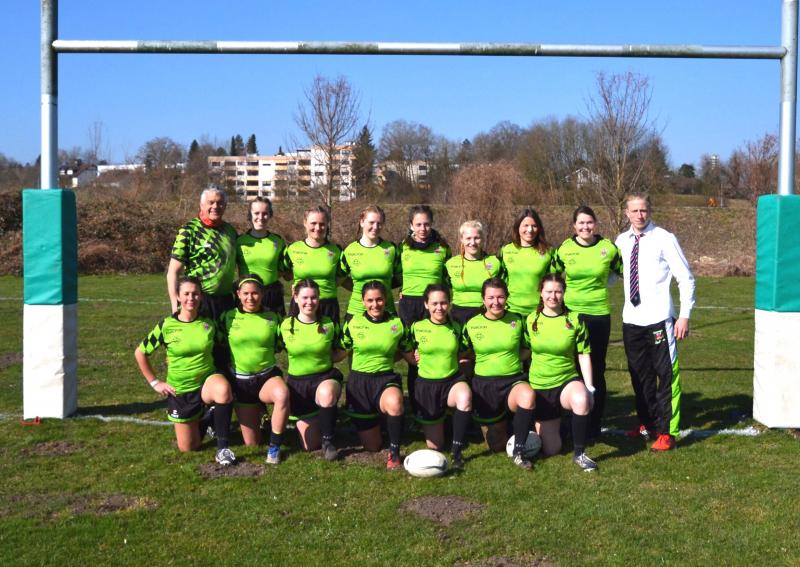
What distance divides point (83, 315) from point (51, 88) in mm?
7431

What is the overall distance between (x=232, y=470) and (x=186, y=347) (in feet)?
2.82

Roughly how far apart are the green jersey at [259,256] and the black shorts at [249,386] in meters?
0.71

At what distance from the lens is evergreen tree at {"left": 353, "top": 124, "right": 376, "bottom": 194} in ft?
75.2

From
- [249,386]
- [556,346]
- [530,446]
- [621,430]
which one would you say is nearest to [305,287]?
[249,386]

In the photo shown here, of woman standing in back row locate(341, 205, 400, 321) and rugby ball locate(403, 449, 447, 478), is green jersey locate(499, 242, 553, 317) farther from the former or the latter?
rugby ball locate(403, 449, 447, 478)

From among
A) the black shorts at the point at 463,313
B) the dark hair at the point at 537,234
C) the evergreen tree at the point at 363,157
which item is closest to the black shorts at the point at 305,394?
the black shorts at the point at 463,313

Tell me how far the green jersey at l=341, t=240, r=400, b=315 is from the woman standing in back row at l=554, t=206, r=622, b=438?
3.75ft

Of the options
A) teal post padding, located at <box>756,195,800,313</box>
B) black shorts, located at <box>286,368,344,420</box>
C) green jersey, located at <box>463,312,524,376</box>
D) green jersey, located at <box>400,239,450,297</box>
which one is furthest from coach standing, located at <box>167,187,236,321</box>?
teal post padding, located at <box>756,195,800,313</box>

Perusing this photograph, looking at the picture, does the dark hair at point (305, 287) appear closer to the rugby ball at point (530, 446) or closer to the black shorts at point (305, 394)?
the black shorts at point (305, 394)

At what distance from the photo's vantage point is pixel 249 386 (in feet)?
17.0

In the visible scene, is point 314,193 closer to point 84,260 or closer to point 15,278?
point 84,260

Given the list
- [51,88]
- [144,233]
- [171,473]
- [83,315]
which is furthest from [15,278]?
[171,473]

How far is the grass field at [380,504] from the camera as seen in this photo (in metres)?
3.60

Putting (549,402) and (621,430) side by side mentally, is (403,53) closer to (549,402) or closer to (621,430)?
(549,402)
